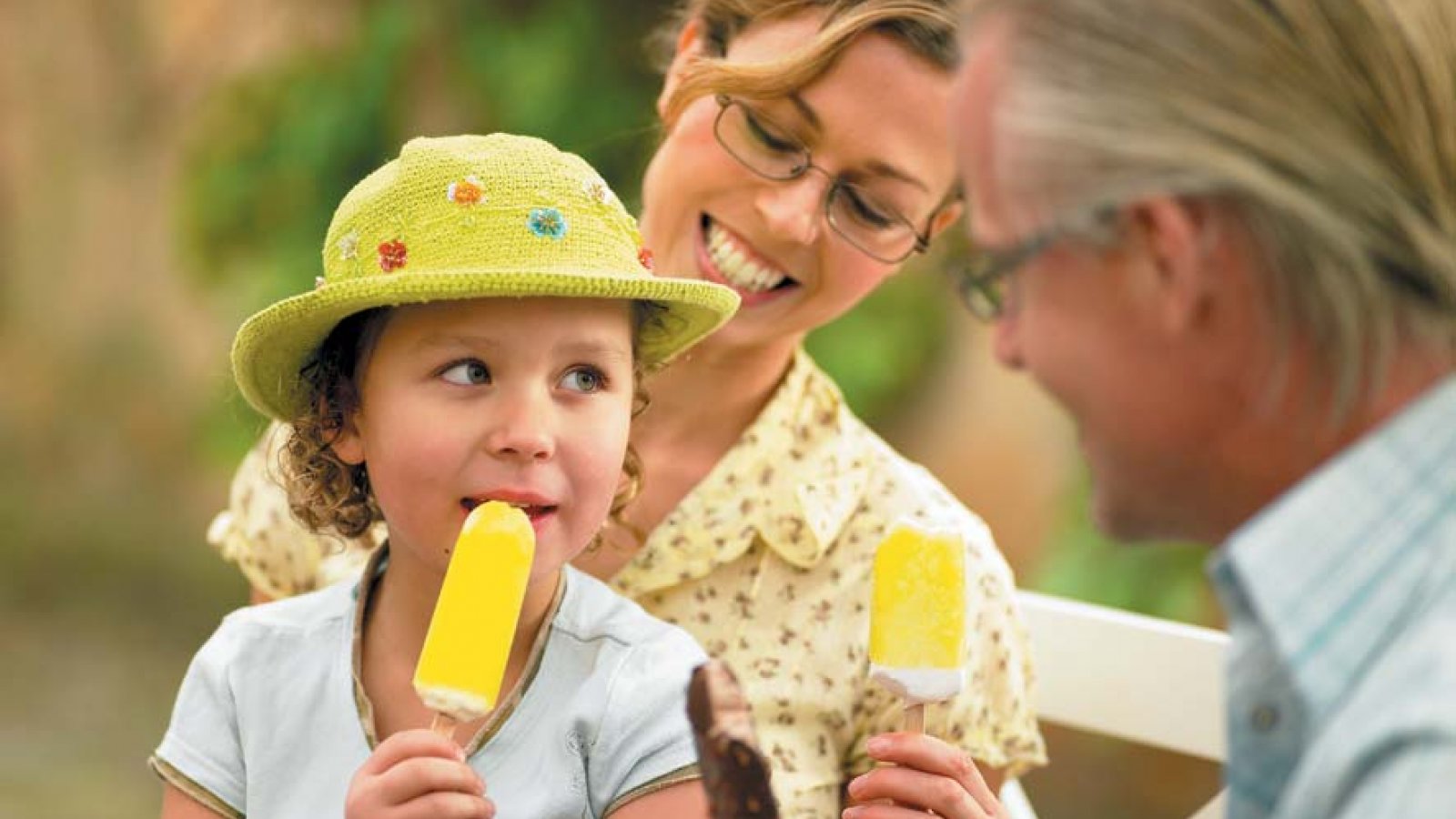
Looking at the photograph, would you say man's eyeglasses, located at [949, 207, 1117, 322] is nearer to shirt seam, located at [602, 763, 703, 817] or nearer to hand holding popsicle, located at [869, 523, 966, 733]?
hand holding popsicle, located at [869, 523, 966, 733]

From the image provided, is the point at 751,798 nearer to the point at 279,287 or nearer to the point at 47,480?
the point at 279,287

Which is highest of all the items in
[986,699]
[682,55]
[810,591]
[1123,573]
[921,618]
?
[682,55]

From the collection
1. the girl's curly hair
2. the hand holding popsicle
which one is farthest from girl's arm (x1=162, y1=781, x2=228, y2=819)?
the hand holding popsicle

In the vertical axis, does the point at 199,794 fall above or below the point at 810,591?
above

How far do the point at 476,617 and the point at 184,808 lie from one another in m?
0.42

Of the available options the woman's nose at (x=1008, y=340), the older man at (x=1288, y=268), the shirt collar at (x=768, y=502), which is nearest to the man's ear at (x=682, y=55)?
the shirt collar at (x=768, y=502)

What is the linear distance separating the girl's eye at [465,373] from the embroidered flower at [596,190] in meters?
0.18

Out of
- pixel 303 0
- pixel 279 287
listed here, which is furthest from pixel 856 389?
pixel 303 0

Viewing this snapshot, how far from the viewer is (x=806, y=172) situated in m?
1.95

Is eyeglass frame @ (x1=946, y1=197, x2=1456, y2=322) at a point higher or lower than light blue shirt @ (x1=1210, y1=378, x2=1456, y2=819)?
higher

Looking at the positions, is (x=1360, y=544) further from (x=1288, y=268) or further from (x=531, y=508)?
(x=531, y=508)

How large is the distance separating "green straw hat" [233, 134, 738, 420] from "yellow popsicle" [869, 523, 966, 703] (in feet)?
0.96

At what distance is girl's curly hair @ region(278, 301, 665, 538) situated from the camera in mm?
1632

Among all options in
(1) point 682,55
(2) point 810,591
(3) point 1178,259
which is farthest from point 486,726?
(1) point 682,55
